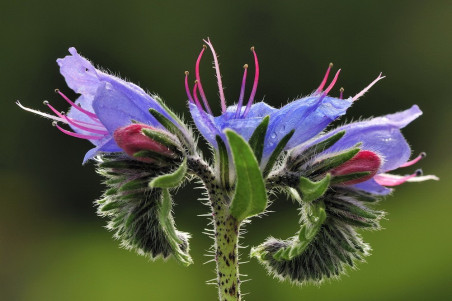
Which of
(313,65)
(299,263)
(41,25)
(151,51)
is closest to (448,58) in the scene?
(313,65)

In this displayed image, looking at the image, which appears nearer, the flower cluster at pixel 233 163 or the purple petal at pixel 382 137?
the flower cluster at pixel 233 163

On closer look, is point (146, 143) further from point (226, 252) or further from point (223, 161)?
point (226, 252)

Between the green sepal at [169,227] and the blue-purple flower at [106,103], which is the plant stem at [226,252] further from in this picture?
the blue-purple flower at [106,103]

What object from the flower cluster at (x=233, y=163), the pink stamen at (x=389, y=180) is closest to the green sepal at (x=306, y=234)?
the flower cluster at (x=233, y=163)

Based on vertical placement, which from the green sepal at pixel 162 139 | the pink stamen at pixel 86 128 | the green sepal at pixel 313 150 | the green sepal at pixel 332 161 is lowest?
the green sepal at pixel 332 161

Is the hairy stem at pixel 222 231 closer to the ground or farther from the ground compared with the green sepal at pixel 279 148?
closer to the ground

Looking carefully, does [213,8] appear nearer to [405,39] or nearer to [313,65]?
[313,65]

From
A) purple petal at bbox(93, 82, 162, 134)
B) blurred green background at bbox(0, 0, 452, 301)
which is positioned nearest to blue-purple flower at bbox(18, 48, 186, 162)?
purple petal at bbox(93, 82, 162, 134)

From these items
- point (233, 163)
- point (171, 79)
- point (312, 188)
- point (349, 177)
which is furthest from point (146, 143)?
point (171, 79)
